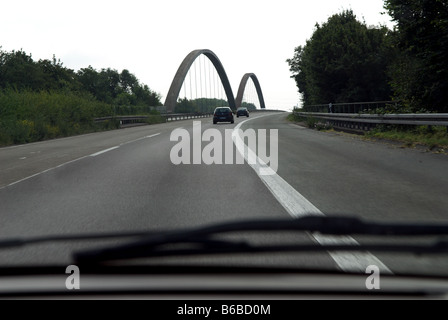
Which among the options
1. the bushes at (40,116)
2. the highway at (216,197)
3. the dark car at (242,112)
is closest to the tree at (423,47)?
the highway at (216,197)

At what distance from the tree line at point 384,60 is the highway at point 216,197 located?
23.5 feet

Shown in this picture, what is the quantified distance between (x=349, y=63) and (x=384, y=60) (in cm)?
279

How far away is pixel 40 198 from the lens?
6.73 m

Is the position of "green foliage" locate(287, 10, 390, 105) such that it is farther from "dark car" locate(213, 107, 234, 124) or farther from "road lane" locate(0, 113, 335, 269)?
"road lane" locate(0, 113, 335, 269)

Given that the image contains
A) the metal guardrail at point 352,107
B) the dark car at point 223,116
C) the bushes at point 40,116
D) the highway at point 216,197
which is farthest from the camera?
the dark car at point 223,116

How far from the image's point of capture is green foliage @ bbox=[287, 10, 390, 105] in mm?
39281

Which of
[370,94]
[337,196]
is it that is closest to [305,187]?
[337,196]

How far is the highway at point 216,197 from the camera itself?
12.6 ft

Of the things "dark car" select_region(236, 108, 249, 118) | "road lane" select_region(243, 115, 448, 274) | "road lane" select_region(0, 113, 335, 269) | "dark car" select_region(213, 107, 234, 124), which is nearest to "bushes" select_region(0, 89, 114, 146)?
"dark car" select_region(213, 107, 234, 124)

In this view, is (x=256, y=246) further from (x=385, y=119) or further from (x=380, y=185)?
(x=385, y=119)

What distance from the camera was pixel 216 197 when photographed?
6383 mm

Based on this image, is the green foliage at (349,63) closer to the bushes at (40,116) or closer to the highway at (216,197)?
the bushes at (40,116)

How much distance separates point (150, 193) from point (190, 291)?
4813mm

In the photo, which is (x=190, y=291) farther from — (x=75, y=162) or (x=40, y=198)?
(x=75, y=162)
